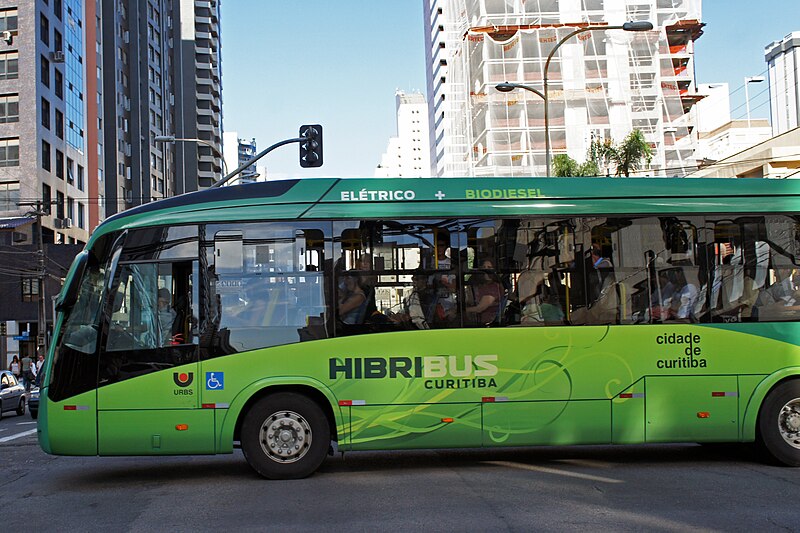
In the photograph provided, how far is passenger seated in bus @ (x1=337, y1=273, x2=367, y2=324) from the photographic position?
9.70 meters

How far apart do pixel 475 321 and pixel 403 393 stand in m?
1.13

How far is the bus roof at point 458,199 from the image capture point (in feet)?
32.3

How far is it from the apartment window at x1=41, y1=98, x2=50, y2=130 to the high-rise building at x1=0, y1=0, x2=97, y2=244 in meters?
0.06

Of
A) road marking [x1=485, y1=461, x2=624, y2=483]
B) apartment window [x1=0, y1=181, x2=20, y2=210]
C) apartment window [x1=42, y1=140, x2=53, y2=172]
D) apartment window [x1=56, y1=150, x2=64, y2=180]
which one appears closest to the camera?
road marking [x1=485, y1=461, x2=624, y2=483]

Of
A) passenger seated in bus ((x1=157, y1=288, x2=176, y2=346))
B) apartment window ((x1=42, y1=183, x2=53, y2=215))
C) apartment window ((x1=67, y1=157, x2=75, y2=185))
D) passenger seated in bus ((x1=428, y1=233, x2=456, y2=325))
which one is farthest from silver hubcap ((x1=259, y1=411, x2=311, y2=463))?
apartment window ((x1=67, y1=157, x2=75, y2=185))

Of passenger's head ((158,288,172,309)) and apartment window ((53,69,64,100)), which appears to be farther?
apartment window ((53,69,64,100))

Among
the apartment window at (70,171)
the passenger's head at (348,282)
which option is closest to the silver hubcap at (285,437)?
the passenger's head at (348,282)

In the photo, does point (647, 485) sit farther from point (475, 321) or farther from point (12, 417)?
point (12, 417)

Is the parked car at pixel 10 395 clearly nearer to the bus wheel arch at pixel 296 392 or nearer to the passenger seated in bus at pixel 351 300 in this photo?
the bus wheel arch at pixel 296 392

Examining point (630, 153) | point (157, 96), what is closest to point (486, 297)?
point (630, 153)

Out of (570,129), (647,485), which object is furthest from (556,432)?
(570,129)

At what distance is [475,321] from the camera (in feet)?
32.5

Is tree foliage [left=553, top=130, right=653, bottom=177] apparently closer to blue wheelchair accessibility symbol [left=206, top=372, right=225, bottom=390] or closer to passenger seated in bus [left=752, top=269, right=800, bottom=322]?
passenger seated in bus [left=752, top=269, right=800, bottom=322]

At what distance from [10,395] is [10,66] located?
114 ft
